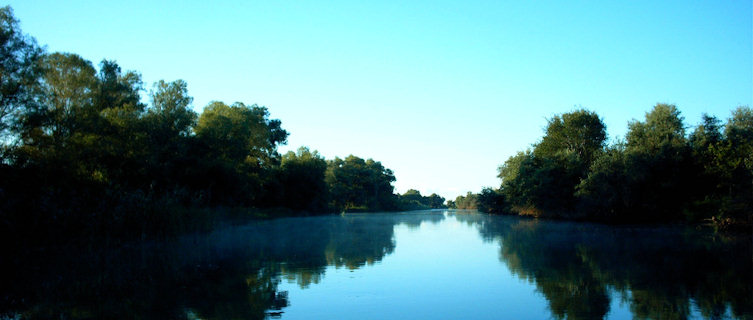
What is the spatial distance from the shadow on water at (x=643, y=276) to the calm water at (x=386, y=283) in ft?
0.09

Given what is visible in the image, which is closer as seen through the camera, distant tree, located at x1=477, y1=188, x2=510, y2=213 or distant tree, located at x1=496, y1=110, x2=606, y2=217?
distant tree, located at x1=496, y1=110, x2=606, y2=217

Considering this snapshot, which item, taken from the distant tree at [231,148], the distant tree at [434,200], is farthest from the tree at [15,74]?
the distant tree at [434,200]

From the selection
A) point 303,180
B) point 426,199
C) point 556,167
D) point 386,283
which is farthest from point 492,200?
point 426,199

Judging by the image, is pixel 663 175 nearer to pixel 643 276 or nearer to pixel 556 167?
pixel 556 167

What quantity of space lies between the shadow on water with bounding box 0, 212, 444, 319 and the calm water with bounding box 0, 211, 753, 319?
0.10ft

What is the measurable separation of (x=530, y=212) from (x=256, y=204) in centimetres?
2941

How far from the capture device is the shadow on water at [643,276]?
7375mm

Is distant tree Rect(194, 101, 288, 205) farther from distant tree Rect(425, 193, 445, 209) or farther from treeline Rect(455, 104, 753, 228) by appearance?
distant tree Rect(425, 193, 445, 209)

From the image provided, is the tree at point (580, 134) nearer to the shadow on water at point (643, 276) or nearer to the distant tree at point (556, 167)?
the distant tree at point (556, 167)

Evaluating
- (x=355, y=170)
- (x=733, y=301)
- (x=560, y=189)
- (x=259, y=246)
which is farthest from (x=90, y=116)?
(x=355, y=170)

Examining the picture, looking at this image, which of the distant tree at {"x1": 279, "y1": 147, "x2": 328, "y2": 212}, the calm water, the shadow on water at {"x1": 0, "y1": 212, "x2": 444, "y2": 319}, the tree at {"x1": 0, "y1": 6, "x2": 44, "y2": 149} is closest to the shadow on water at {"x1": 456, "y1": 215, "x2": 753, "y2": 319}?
the calm water

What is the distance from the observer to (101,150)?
23.4m

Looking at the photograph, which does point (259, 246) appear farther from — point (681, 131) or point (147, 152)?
point (681, 131)

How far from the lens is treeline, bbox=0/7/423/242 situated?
53.8 ft
